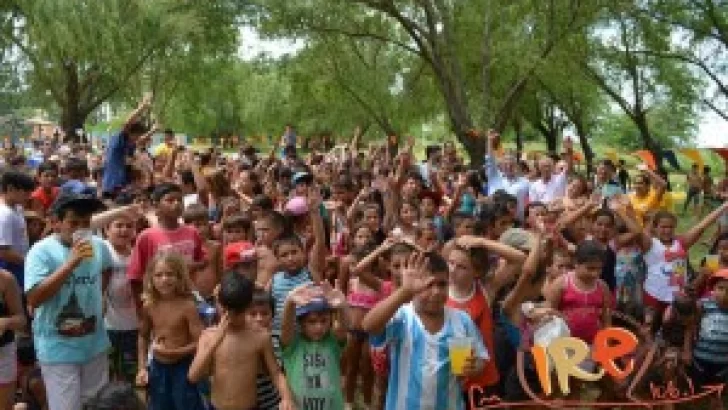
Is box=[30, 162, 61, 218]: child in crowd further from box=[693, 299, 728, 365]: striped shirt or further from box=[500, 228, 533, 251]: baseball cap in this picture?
box=[693, 299, 728, 365]: striped shirt

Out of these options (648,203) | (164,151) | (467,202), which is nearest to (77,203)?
(467,202)

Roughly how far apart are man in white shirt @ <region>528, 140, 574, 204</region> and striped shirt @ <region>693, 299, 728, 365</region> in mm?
3928

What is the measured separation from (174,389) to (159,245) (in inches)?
52.2

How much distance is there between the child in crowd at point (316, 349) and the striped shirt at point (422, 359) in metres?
0.33

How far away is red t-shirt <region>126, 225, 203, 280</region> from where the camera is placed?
17.4ft

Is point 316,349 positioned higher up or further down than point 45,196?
further down

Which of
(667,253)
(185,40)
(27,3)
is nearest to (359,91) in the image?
(185,40)

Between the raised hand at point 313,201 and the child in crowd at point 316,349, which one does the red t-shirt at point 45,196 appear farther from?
the child in crowd at point 316,349

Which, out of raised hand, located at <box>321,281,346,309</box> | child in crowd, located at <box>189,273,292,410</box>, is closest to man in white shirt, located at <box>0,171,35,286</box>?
child in crowd, located at <box>189,273,292,410</box>

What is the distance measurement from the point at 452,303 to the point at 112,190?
17.1 feet

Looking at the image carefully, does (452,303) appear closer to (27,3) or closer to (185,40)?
(185,40)

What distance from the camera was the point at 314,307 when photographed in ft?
12.6

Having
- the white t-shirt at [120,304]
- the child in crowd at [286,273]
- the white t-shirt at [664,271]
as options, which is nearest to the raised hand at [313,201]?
the child in crowd at [286,273]

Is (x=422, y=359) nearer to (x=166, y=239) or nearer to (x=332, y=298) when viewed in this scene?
(x=332, y=298)
